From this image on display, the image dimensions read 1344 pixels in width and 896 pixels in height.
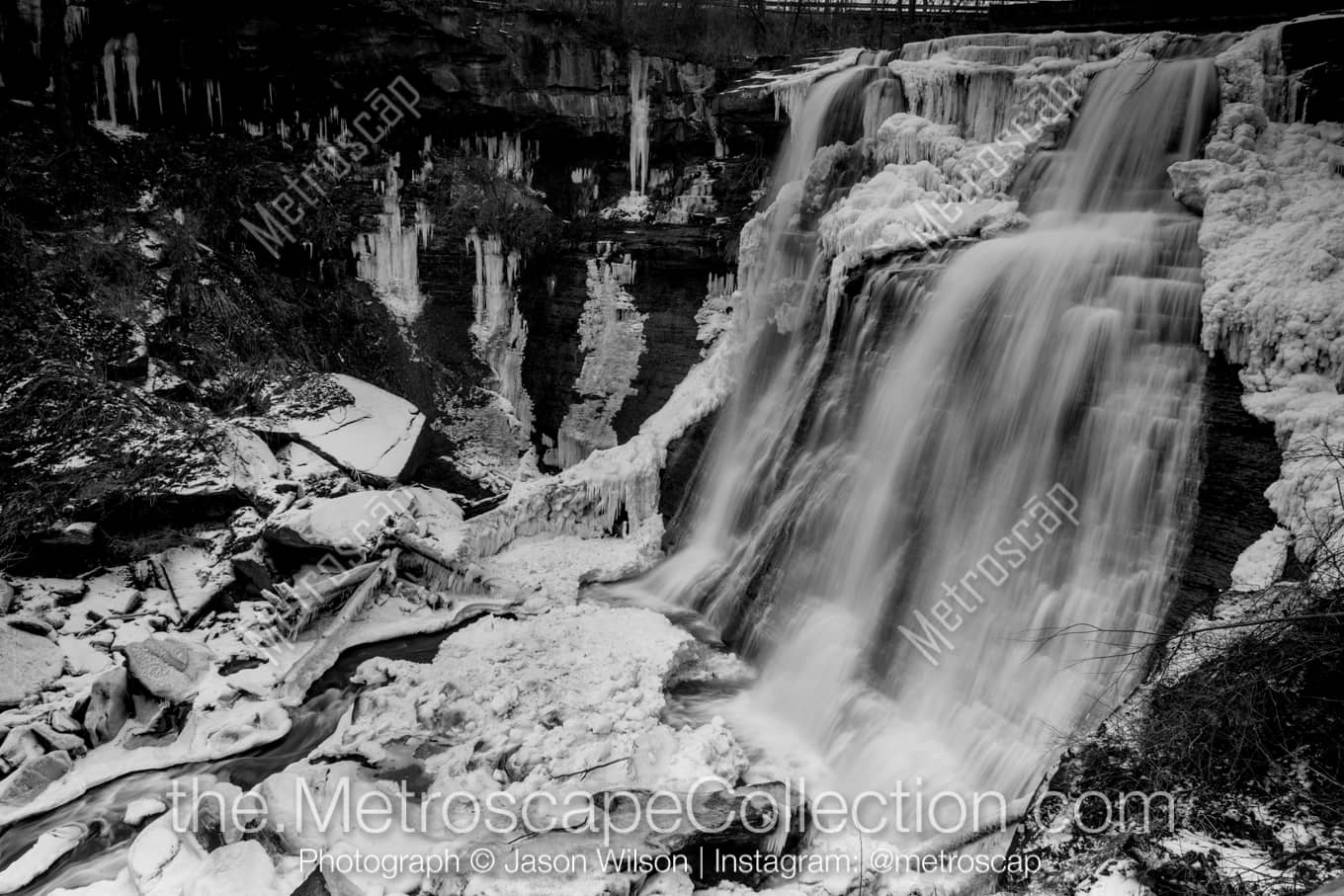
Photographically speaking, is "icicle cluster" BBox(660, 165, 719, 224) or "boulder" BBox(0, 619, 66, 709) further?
"icicle cluster" BBox(660, 165, 719, 224)

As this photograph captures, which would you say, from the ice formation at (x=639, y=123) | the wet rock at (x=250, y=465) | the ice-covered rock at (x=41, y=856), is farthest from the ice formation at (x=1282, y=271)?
the wet rock at (x=250, y=465)

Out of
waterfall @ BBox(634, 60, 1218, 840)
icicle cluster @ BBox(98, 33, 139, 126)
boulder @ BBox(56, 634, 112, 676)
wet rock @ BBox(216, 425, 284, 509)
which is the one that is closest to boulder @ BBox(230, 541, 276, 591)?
wet rock @ BBox(216, 425, 284, 509)

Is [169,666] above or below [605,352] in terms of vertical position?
below

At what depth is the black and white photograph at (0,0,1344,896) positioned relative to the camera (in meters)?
5.00

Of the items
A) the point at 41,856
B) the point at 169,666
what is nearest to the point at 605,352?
the point at 169,666

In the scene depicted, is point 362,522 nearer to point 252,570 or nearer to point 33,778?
point 252,570

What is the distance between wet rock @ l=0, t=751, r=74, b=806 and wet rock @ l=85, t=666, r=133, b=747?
36 cm

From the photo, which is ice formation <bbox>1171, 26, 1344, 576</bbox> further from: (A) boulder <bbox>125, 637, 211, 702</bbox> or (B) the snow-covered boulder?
(A) boulder <bbox>125, 637, 211, 702</bbox>

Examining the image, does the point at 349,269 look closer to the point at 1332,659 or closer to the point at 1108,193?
the point at 1108,193

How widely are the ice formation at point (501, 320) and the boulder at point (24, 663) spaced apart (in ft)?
22.4

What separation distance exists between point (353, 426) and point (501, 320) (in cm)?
313

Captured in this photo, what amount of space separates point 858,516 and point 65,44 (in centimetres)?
1271

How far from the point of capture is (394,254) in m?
12.4

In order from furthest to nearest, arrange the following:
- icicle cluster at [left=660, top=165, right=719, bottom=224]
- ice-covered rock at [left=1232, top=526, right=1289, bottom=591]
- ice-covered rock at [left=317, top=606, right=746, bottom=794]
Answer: icicle cluster at [left=660, top=165, right=719, bottom=224] → ice-covered rock at [left=317, top=606, right=746, bottom=794] → ice-covered rock at [left=1232, top=526, right=1289, bottom=591]
